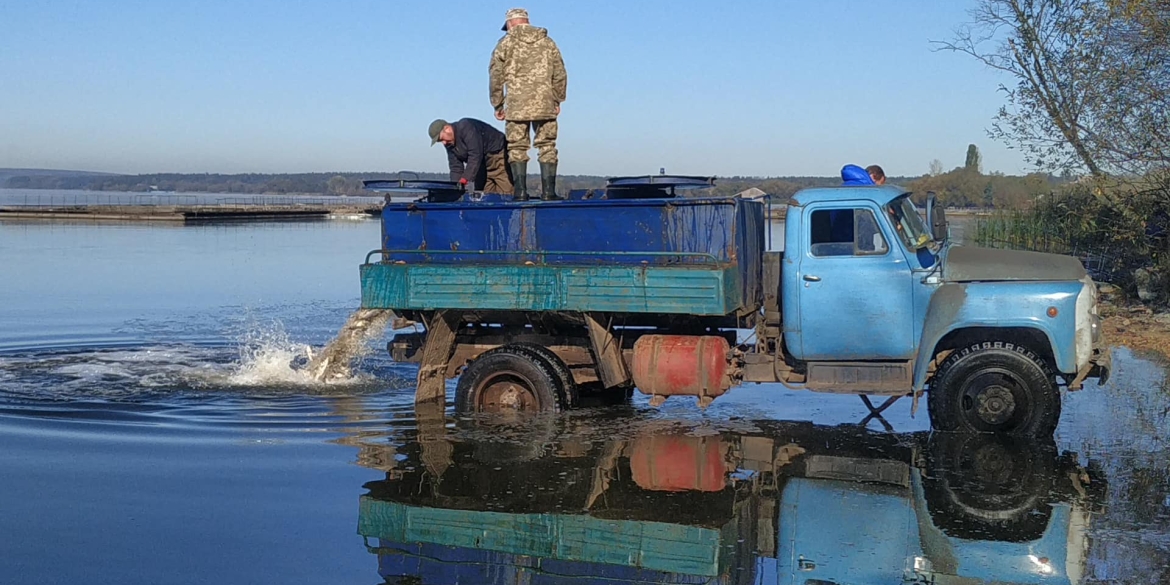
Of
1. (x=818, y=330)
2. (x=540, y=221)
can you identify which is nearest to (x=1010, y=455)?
(x=818, y=330)

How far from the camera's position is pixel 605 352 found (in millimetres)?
10891

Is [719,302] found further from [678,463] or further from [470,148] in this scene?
[470,148]

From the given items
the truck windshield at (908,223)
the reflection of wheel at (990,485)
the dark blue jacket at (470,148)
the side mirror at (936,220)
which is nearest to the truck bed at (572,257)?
the dark blue jacket at (470,148)

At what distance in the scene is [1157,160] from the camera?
18.7 metres

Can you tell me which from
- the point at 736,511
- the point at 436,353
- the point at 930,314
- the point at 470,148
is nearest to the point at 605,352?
the point at 436,353

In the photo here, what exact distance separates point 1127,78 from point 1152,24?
63.8 inches

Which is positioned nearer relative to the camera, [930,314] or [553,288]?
[930,314]

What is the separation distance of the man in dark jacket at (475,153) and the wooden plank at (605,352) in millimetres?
2090

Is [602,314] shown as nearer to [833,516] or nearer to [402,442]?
[402,442]

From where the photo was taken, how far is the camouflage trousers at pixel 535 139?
12.2 m

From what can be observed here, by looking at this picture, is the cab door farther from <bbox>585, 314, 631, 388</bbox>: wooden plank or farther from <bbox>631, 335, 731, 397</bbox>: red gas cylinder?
<bbox>585, 314, 631, 388</bbox>: wooden plank

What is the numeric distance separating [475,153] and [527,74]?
0.96 m

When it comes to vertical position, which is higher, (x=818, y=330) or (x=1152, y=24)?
(x=1152, y=24)

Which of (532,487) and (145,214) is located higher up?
(145,214)
